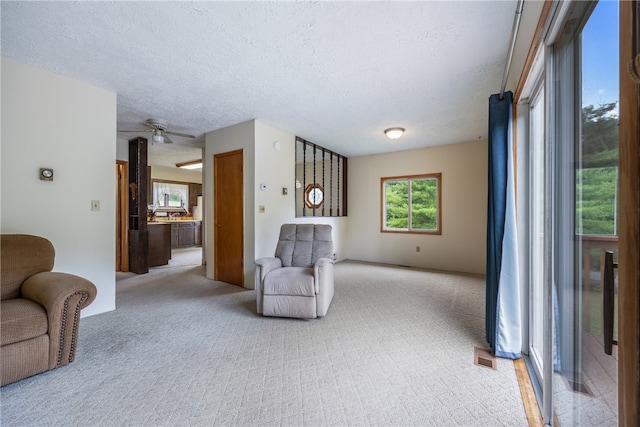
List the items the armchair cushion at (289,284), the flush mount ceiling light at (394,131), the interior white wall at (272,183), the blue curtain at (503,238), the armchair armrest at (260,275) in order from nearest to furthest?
the blue curtain at (503,238), the armchair cushion at (289,284), the armchair armrest at (260,275), the interior white wall at (272,183), the flush mount ceiling light at (394,131)

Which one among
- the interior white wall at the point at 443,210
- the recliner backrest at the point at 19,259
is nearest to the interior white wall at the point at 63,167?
the recliner backrest at the point at 19,259

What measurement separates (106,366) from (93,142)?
2.31 metres

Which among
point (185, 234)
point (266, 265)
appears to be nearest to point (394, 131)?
point (266, 265)

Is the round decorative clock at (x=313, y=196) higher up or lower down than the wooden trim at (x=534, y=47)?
lower down

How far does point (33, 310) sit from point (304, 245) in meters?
2.33

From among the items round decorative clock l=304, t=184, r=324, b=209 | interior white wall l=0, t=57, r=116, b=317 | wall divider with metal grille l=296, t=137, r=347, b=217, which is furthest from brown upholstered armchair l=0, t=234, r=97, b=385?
round decorative clock l=304, t=184, r=324, b=209

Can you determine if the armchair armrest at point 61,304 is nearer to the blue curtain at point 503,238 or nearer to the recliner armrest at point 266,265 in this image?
the recliner armrest at point 266,265

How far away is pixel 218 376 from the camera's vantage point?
5.71ft

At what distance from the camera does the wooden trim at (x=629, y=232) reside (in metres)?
0.59

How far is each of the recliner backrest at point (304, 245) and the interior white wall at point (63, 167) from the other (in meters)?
2.00

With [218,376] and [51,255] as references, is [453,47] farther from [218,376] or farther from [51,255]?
[51,255]

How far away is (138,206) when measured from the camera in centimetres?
457

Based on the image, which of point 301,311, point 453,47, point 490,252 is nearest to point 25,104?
point 301,311

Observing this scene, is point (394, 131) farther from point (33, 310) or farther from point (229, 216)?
point (33, 310)
